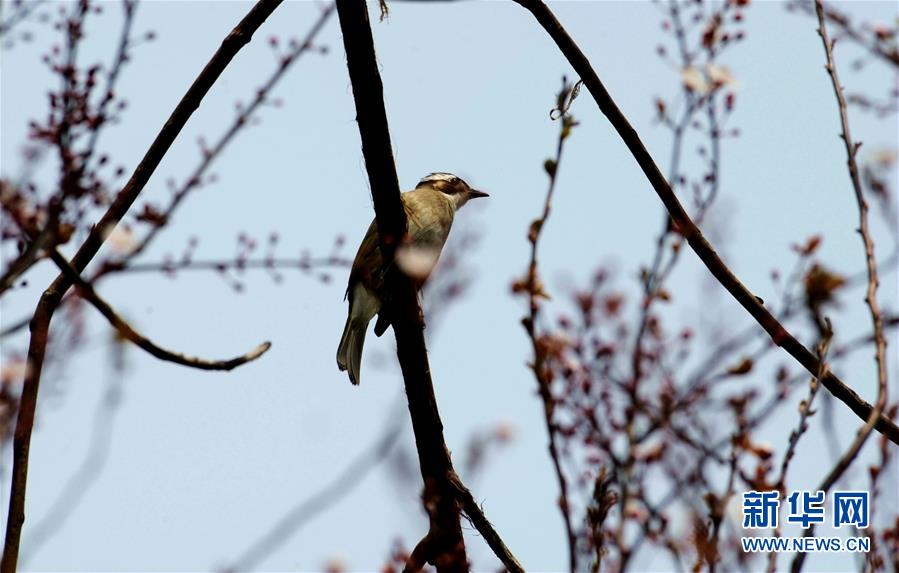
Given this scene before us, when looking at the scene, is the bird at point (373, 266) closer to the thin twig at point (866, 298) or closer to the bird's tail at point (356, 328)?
the bird's tail at point (356, 328)

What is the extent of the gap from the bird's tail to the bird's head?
115 cm

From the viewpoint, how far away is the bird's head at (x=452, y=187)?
7.14 meters

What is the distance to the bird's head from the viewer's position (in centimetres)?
714

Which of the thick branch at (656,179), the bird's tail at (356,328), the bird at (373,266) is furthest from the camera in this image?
the bird's tail at (356,328)

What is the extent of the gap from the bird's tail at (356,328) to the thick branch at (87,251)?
11.5ft

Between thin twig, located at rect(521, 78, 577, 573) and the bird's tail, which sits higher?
the bird's tail

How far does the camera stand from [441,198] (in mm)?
6613

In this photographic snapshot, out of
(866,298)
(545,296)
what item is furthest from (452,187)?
(866,298)

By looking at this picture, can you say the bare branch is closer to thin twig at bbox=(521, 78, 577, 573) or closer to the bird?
thin twig at bbox=(521, 78, 577, 573)

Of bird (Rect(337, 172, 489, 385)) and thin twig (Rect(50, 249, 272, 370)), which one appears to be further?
bird (Rect(337, 172, 489, 385))

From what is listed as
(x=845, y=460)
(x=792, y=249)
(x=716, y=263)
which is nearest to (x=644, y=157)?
(x=716, y=263)

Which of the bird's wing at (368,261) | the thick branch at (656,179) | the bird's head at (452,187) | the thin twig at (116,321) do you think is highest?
the bird's head at (452,187)

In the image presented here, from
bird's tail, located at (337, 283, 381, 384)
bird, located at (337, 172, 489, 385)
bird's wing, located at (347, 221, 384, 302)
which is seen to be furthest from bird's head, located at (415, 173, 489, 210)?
bird's tail, located at (337, 283, 381, 384)

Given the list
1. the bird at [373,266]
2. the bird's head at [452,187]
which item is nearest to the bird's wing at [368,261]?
the bird at [373,266]
